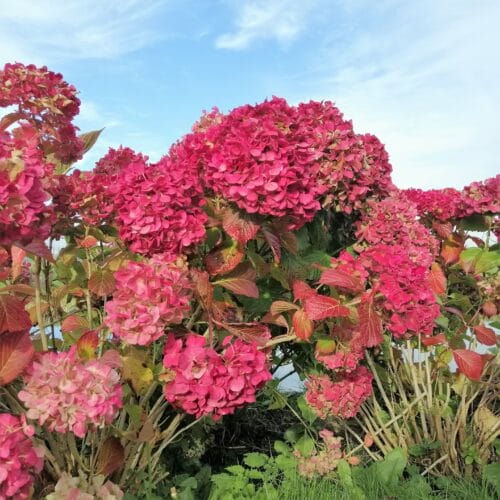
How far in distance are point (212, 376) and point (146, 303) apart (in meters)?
0.33

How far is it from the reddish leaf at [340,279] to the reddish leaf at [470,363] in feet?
2.82

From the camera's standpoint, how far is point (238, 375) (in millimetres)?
2035

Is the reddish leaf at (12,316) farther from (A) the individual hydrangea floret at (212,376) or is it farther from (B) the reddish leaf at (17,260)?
(B) the reddish leaf at (17,260)

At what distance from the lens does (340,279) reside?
2295mm

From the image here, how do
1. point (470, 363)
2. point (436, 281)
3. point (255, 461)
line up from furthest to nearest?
1. point (436, 281)
2. point (470, 363)
3. point (255, 461)

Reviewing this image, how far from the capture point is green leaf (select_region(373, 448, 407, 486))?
2.92m

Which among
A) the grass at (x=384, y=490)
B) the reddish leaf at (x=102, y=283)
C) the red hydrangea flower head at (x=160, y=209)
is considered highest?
the red hydrangea flower head at (x=160, y=209)

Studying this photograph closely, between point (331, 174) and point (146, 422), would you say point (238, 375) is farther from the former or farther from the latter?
point (331, 174)

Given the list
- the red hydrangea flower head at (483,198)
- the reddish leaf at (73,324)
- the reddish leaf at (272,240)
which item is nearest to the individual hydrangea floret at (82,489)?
the reddish leaf at (73,324)

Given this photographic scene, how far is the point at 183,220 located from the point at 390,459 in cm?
168

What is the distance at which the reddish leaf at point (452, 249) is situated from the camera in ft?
12.2

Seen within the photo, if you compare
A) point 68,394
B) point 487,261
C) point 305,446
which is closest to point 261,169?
point 68,394

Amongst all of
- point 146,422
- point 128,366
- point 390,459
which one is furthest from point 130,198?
point 390,459

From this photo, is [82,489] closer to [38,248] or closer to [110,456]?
[110,456]
